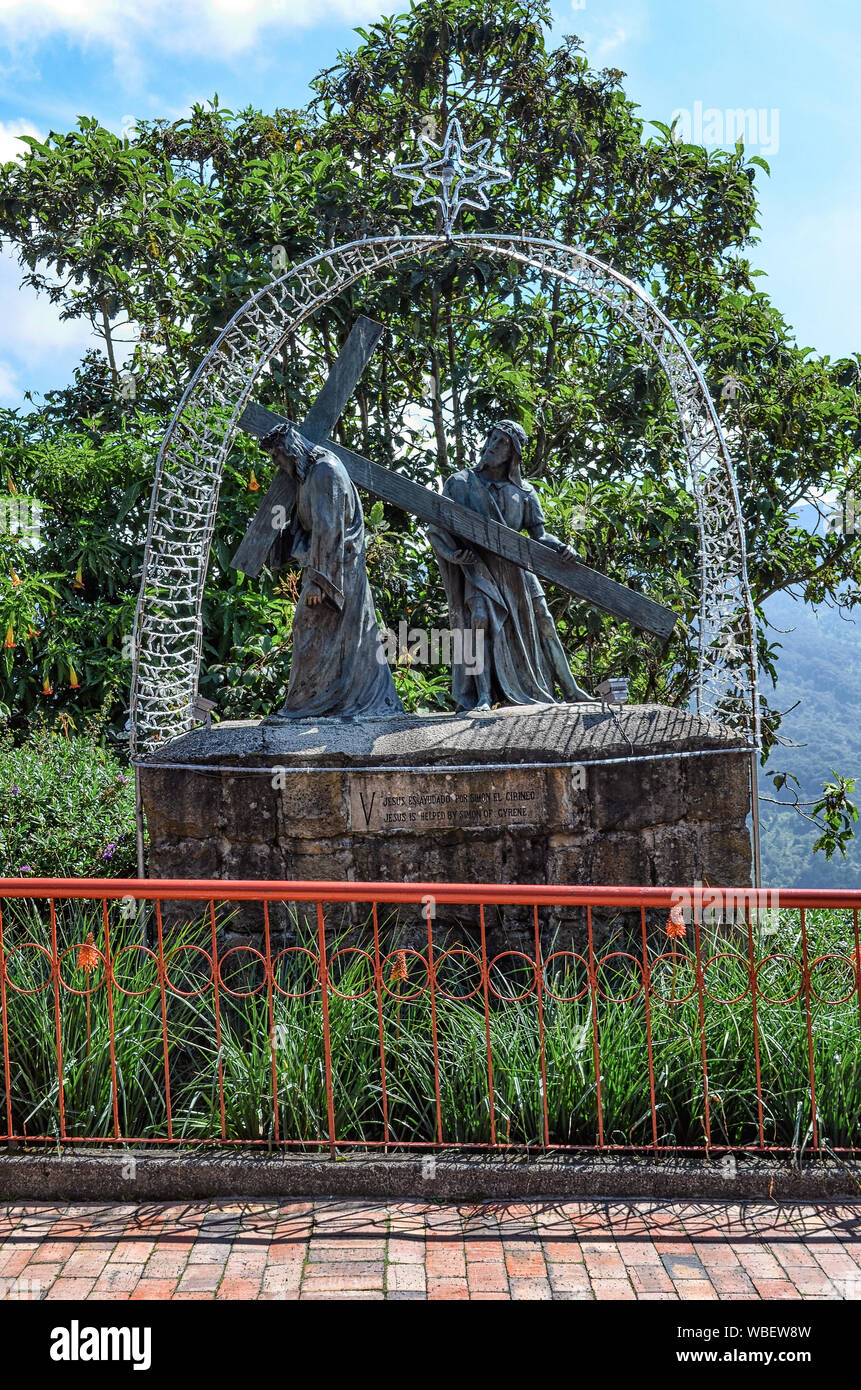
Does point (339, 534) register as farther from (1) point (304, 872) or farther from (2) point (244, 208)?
(2) point (244, 208)

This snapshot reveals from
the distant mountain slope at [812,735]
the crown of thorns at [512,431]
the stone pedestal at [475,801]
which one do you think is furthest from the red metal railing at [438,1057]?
the crown of thorns at [512,431]

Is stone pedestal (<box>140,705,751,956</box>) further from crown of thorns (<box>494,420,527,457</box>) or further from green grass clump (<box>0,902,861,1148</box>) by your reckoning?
crown of thorns (<box>494,420,527,457</box>)

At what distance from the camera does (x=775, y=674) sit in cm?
1048

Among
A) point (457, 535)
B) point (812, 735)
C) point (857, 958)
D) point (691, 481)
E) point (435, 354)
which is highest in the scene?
point (435, 354)

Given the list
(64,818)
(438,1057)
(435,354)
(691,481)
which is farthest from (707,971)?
(435,354)

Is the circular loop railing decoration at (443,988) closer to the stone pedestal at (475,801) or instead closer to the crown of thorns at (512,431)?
the stone pedestal at (475,801)

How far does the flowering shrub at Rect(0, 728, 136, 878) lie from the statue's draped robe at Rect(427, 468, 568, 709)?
2.38 meters

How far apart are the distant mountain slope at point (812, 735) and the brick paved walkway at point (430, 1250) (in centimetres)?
308

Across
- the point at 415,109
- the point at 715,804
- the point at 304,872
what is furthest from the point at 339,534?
the point at 415,109

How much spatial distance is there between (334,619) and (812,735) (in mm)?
9058

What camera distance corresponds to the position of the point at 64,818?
7.11 metres

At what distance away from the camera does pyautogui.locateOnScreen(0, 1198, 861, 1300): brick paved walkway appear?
3.23m

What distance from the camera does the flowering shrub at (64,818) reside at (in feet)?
22.7

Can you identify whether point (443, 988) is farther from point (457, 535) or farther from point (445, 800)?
point (457, 535)
